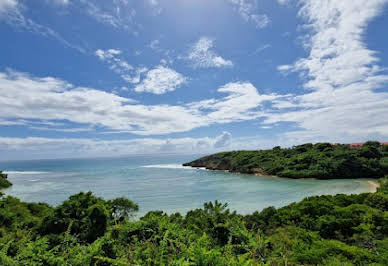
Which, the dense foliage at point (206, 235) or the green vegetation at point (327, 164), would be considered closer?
the dense foliage at point (206, 235)

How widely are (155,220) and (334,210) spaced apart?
9574 mm

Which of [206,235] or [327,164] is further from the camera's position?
[327,164]

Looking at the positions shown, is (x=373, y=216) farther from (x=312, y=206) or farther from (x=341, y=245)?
(x=341, y=245)

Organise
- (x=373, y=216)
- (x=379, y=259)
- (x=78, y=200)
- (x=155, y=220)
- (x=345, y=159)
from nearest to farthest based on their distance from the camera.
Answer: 1. (x=379, y=259)
2. (x=155, y=220)
3. (x=373, y=216)
4. (x=78, y=200)
5. (x=345, y=159)

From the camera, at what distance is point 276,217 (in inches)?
444

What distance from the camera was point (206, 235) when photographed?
6098 mm

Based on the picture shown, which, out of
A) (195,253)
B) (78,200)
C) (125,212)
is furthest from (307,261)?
(78,200)

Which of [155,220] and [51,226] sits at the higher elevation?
[155,220]

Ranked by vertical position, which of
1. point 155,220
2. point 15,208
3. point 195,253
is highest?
point 195,253

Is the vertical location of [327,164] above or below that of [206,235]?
above

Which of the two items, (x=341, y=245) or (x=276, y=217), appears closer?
(x=341, y=245)

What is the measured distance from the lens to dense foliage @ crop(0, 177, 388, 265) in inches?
145

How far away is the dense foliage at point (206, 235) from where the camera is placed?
3.67 metres

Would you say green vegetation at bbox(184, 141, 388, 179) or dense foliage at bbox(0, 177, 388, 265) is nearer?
dense foliage at bbox(0, 177, 388, 265)
